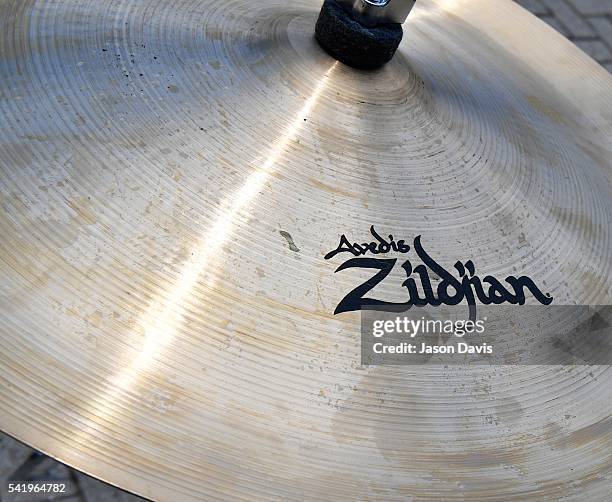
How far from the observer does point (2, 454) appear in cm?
168

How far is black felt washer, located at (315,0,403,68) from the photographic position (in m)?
1.00

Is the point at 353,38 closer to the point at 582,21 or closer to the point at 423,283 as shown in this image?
the point at 423,283

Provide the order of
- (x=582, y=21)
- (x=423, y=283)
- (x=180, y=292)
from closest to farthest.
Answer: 1. (x=180, y=292)
2. (x=423, y=283)
3. (x=582, y=21)

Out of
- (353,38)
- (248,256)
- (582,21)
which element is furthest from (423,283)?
(582,21)

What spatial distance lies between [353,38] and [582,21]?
2.32 metres

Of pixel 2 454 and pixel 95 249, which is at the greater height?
pixel 95 249

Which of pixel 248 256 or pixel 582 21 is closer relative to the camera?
pixel 248 256

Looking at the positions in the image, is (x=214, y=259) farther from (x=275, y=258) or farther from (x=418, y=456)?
(x=418, y=456)

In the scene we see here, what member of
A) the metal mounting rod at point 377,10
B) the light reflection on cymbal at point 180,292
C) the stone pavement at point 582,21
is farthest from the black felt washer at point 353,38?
the stone pavement at point 582,21

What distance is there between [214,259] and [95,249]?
0.13 m

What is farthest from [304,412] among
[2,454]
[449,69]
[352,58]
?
[2,454]

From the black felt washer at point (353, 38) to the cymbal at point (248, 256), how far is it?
22 millimetres

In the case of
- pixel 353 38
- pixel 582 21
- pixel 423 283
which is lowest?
pixel 582 21

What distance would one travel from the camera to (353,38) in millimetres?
1002
